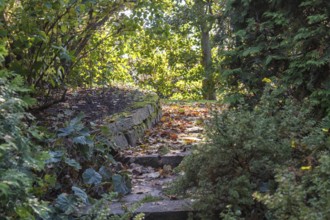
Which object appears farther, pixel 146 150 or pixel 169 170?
pixel 146 150

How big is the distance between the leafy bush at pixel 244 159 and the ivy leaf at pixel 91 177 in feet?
2.39

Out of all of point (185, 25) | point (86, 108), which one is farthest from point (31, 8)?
point (185, 25)

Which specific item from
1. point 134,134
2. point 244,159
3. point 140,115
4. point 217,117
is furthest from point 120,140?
point 244,159

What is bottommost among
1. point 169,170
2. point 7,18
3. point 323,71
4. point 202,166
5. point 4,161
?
point 169,170

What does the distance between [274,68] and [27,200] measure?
3604 mm

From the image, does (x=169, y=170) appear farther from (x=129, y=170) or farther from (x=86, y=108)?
(x=86, y=108)

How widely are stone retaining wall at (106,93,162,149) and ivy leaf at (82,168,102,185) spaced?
0.93m

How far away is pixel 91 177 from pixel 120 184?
0.35 meters

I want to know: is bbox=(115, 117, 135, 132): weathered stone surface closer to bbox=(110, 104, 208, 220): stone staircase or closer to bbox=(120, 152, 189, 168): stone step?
bbox=(110, 104, 208, 220): stone staircase

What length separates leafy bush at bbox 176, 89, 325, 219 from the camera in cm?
315

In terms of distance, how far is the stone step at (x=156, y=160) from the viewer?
16.2ft

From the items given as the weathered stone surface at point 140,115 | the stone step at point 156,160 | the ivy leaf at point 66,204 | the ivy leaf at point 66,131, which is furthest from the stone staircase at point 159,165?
the ivy leaf at point 66,131

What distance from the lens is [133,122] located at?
5820 millimetres

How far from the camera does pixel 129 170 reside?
472 centimetres
